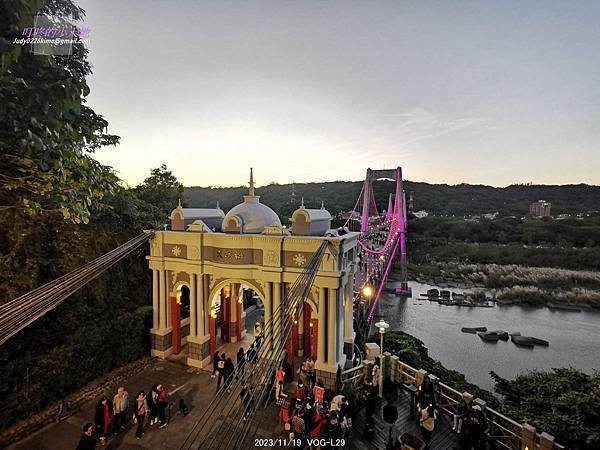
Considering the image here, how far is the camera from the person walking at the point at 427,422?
7.42 m

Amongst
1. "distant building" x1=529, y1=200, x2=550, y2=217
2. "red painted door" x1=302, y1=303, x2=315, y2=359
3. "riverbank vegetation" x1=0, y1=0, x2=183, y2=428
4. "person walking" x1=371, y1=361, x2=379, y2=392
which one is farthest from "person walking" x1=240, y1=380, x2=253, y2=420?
"distant building" x1=529, y1=200, x2=550, y2=217

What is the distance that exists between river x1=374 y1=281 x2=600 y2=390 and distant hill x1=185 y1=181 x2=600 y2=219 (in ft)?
133

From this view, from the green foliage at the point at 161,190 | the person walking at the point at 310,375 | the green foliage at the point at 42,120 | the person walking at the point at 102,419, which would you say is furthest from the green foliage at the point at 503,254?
the green foliage at the point at 42,120

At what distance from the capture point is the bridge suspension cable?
5672 millimetres

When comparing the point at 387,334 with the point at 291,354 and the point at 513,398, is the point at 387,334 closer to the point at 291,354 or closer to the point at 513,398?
the point at 513,398

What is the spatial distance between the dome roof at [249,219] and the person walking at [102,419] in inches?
229

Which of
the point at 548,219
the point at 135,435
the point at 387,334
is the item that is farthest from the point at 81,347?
the point at 548,219

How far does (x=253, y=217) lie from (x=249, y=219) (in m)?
0.16

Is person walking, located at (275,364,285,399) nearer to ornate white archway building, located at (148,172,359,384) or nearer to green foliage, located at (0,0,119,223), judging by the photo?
ornate white archway building, located at (148,172,359,384)

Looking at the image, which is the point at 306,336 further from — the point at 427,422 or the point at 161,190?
the point at 161,190

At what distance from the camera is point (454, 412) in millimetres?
8453

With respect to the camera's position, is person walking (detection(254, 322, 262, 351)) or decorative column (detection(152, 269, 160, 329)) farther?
decorative column (detection(152, 269, 160, 329))

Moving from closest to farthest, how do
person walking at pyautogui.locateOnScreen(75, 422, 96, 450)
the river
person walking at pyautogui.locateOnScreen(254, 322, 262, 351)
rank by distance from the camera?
person walking at pyautogui.locateOnScreen(75, 422, 96, 450), person walking at pyautogui.locateOnScreen(254, 322, 262, 351), the river

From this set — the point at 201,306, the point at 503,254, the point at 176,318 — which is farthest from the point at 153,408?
the point at 503,254
